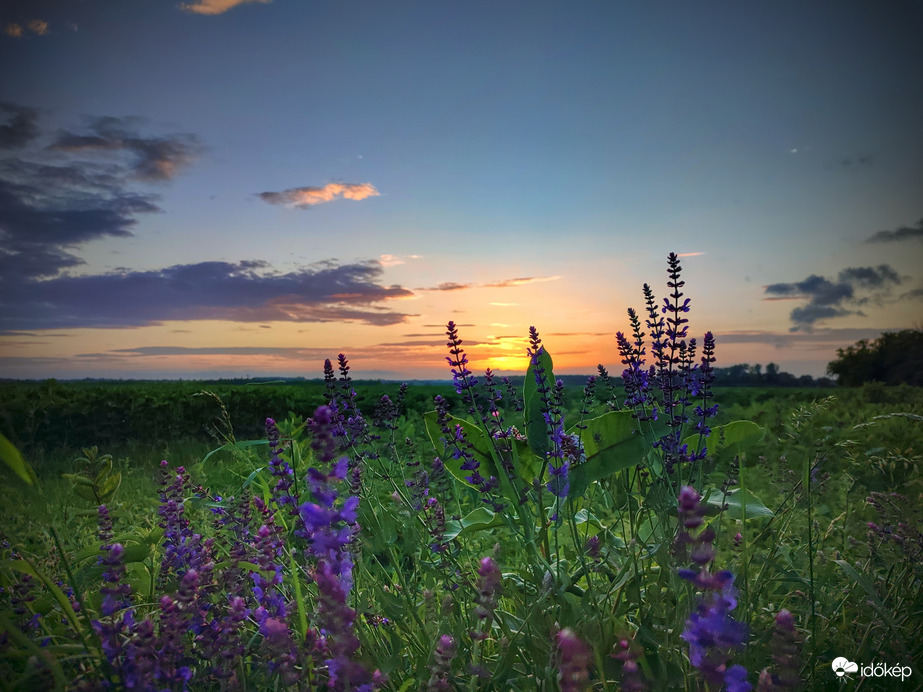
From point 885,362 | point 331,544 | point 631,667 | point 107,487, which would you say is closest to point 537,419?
point 631,667

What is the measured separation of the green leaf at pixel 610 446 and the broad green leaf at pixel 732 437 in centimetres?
33

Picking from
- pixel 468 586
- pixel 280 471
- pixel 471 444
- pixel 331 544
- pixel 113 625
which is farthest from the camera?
pixel 471 444

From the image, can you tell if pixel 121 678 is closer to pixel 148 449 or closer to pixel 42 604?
pixel 42 604

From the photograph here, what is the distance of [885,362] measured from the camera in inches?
512

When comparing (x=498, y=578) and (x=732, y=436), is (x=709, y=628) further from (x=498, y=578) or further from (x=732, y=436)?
(x=732, y=436)

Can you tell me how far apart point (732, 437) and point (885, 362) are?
12.7 metres

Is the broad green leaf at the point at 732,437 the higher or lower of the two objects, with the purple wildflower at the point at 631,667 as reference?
higher

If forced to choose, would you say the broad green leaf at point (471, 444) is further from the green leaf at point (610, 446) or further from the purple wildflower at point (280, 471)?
the purple wildflower at point (280, 471)

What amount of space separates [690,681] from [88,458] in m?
2.50

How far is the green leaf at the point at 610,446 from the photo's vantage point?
2.69 metres

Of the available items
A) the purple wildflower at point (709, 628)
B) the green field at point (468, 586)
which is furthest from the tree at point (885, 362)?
the purple wildflower at point (709, 628)

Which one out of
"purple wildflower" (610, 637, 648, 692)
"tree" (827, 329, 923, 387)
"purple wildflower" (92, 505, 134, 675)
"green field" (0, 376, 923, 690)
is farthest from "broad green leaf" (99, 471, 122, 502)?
"tree" (827, 329, 923, 387)

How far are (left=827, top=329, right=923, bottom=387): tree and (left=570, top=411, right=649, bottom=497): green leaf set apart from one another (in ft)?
33.3

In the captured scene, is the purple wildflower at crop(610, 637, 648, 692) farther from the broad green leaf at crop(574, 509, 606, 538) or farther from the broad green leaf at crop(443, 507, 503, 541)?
the broad green leaf at crop(443, 507, 503, 541)
